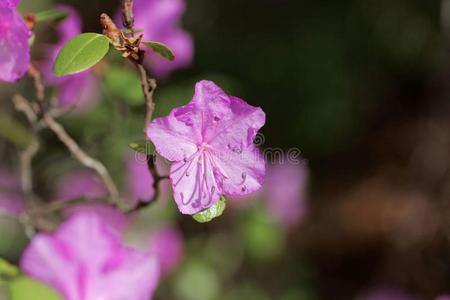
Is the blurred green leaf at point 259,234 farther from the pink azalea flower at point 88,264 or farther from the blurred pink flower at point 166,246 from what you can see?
the pink azalea flower at point 88,264

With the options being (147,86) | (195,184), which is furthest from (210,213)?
(147,86)

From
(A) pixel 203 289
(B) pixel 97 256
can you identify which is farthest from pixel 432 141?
(B) pixel 97 256

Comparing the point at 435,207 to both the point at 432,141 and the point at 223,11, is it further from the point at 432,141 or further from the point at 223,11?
the point at 223,11

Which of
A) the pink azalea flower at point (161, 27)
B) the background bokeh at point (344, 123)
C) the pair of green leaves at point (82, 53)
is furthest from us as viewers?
the background bokeh at point (344, 123)

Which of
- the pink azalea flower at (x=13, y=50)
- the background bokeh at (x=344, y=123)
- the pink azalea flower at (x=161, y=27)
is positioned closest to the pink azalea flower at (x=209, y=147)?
the pink azalea flower at (x=13, y=50)

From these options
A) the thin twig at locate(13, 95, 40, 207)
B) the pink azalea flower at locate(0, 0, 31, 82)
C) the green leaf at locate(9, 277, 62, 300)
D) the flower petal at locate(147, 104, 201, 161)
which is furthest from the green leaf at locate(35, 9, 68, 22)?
the green leaf at locate(9, 277, 62, 300)

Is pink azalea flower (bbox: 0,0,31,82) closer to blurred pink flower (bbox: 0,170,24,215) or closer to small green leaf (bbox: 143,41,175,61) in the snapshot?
small green leaf (bbox: 143,41,175,61)
